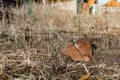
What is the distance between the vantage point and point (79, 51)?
228 inches

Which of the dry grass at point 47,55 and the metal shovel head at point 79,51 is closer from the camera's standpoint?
the dry grass at point 47,55

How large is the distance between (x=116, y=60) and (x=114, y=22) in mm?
4797

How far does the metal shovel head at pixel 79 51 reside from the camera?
5.64 meters

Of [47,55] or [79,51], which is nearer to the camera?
[47,55]

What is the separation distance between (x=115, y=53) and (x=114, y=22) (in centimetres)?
423

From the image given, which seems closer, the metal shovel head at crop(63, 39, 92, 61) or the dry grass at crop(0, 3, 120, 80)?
the dry grass at crop(0, 3, 120, 80)

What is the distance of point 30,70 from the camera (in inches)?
179

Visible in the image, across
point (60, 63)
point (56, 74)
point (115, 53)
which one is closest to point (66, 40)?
point (115, 53)

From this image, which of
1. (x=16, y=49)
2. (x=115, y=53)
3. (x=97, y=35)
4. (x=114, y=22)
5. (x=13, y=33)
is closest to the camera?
(x=16, y=49)

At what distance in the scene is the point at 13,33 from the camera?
7.25 m

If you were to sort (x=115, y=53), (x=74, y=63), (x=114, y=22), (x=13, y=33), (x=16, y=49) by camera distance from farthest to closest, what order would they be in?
(x=114, y=22) < (x=13, y=33) < (x=115, y=53) < (x=16, y=49) < (x=74, y=63)

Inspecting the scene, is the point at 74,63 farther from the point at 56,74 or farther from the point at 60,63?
Answer: the point at 56,74

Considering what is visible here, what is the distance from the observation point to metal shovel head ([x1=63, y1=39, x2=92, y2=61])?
564 centimetres

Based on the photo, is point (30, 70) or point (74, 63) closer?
point (30, 70)
